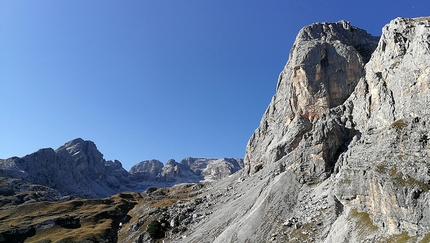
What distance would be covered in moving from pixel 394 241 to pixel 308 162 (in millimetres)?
35259

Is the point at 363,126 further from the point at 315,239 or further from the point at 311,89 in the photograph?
the point at 311,89

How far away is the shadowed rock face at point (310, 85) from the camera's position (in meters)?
103

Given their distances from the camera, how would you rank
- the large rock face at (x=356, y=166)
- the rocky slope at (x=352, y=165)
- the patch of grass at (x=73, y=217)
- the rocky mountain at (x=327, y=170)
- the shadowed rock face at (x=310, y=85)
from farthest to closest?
the shadowed rock face at (x=310, y=85) < the patch of grass at (x=73, y=217) < the rocky mountain at (x=327, y=170) < the rocky slope at (x=352, y=165) < the large rock face at (x=356, y=166)

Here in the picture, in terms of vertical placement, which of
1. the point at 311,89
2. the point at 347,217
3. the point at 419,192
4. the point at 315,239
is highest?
the point at 311,89

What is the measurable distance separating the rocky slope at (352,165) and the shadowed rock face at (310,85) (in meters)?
0.50

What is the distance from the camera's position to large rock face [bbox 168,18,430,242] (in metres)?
35.2

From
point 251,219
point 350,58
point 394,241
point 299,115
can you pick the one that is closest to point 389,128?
point 394,241

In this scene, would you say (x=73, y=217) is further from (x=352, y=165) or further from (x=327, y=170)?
(x=352, y=165)

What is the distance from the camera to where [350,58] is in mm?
106750

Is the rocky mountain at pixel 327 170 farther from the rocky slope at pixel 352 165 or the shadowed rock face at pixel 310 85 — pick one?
the shadowed rock face at pixel 310 85

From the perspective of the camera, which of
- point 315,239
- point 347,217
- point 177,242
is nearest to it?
point 347,217

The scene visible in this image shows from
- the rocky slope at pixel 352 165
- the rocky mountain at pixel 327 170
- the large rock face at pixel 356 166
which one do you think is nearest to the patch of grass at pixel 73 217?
the rocky mountain at pixel 327 170

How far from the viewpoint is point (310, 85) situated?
108000mm

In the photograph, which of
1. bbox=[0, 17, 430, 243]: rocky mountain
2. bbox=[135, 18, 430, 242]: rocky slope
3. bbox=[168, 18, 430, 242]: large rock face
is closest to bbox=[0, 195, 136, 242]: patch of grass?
bbox=[0, 17, 430, 243]: rocky mountain
